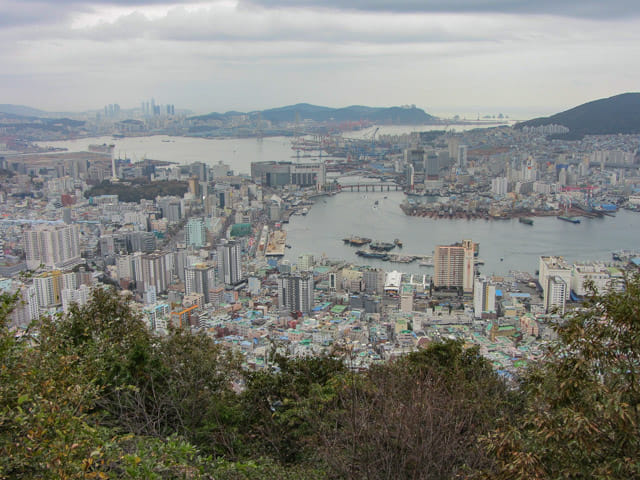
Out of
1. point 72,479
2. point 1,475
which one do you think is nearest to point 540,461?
point 72,479

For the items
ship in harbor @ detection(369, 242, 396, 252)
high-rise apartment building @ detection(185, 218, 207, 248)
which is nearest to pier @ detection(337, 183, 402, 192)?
ship in harbor @ detection(369, 242, 396, 252)

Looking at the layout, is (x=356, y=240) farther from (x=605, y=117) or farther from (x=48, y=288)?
(x=605, y=117)

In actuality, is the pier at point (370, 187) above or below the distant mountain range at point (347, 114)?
below

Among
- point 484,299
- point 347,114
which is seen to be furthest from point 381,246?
point 347,114

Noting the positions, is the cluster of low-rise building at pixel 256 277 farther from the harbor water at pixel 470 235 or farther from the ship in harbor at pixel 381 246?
the ship in harbor at pixel 381 246

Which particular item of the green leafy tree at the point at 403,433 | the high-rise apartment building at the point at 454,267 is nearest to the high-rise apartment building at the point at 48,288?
the high-rise apartment building at the point at 454,267
